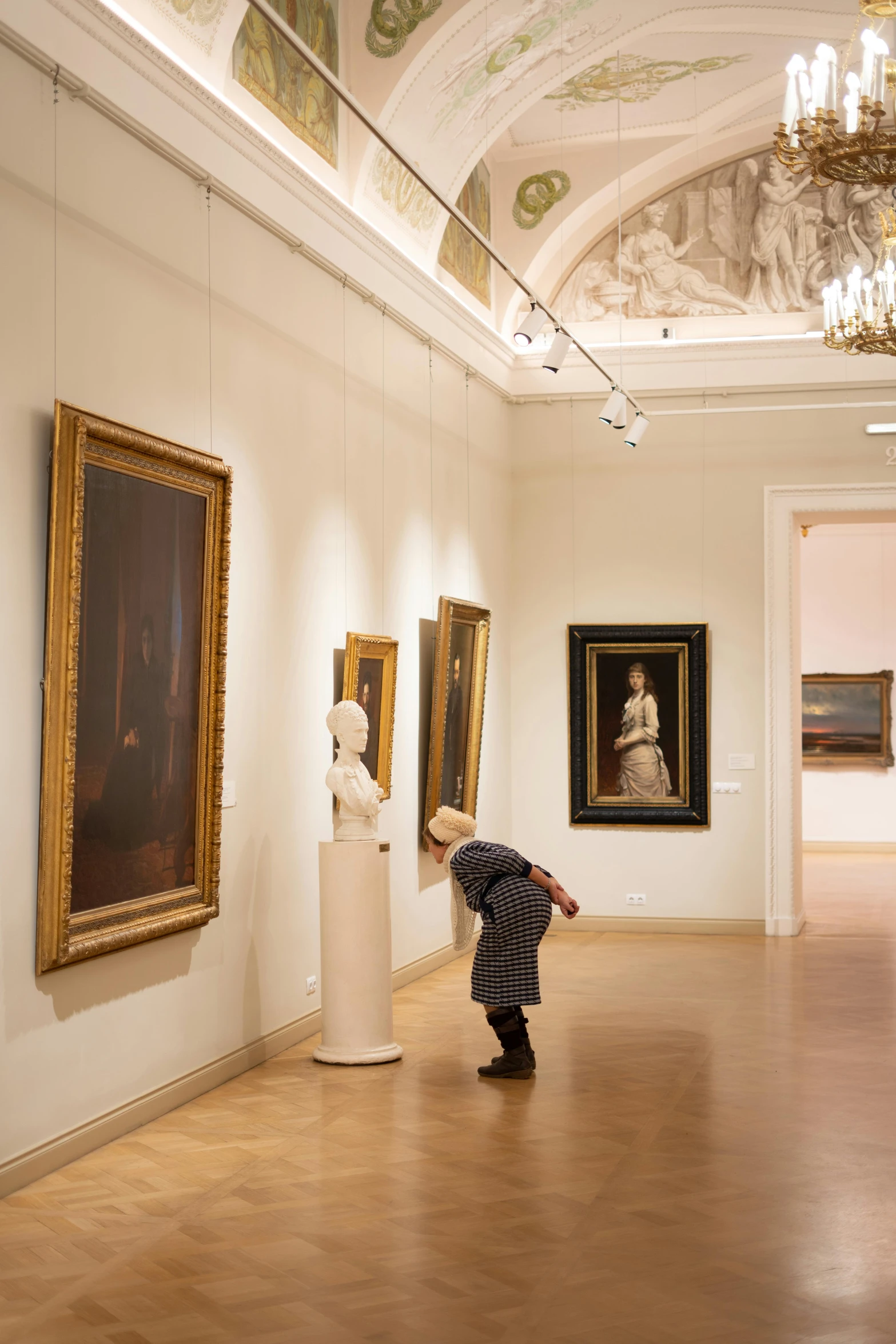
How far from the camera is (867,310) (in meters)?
12.0

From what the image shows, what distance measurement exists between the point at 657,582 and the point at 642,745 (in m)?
1.91

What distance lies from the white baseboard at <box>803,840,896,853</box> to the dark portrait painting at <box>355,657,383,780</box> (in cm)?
1588

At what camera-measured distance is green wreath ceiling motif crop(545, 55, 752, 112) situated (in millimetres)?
13992

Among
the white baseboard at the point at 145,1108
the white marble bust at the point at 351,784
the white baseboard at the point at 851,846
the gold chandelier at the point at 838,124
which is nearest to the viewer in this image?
the white baseboard at the point at 145,1108

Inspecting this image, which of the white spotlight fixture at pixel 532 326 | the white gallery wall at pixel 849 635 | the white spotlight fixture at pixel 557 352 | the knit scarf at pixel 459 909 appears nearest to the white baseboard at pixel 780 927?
the knit scarf at pixel 459 909

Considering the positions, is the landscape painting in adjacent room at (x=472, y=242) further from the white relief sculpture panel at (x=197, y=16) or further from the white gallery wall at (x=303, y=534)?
the white relief sculpture panel at (x=197, y=16)

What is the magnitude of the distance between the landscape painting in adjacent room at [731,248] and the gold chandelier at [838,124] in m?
7.58

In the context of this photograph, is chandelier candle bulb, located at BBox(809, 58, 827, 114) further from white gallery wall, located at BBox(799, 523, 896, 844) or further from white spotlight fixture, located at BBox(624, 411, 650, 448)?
white gallery wall, located at BBox(799, 523, 896, 844)

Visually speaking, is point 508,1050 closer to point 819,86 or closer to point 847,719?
point 819,86

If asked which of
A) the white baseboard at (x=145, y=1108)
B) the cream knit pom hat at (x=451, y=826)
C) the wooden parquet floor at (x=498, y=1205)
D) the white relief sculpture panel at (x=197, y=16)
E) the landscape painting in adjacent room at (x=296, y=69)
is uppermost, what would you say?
the landscape painting in adjacent room at (x=296, y=69)

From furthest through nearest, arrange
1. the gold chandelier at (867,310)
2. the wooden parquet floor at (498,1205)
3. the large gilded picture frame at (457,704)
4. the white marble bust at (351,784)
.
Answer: the large gilded picture frame at (457,704)
the gold chandelier at (867,310)
the white marble bust at (351,784)
the wooden parquet floor at (498,1205)

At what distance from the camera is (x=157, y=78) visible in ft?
26.8

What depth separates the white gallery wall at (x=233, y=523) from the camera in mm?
6855

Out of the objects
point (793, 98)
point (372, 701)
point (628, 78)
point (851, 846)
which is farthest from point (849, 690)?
point (793, 98)
